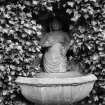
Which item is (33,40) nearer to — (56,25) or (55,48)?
(55,48)

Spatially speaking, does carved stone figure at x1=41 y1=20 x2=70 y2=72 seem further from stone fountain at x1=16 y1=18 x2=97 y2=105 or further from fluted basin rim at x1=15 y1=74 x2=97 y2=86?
fluted basin rim at x1=15 y1=74 x2=97 y2=86

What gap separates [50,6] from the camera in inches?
130

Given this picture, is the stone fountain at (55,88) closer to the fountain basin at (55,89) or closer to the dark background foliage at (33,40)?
the fountain basin at (55,89)

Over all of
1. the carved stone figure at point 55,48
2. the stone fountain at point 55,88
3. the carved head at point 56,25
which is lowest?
the stone fountain at point 55,88

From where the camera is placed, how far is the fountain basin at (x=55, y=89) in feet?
8.81

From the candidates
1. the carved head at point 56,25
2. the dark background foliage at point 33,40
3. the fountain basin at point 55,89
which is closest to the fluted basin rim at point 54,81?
the fountain basin at point 55,89

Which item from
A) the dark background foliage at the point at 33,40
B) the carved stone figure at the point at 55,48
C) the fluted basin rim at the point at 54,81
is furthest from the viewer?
the carved stone figure at the point at 55,48

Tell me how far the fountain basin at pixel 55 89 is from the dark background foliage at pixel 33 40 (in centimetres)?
26

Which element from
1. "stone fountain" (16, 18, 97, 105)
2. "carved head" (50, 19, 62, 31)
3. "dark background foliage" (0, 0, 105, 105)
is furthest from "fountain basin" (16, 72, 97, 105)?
Answer: "carved head" (50, 19, 62, 31)

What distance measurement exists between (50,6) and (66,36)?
60 cm

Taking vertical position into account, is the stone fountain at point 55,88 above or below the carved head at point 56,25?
below

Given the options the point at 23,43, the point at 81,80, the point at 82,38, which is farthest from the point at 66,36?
the point at 81,80

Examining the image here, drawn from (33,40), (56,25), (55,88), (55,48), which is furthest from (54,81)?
(56,25)

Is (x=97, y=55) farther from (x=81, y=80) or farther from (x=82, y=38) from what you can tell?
(x=81, y=80)
